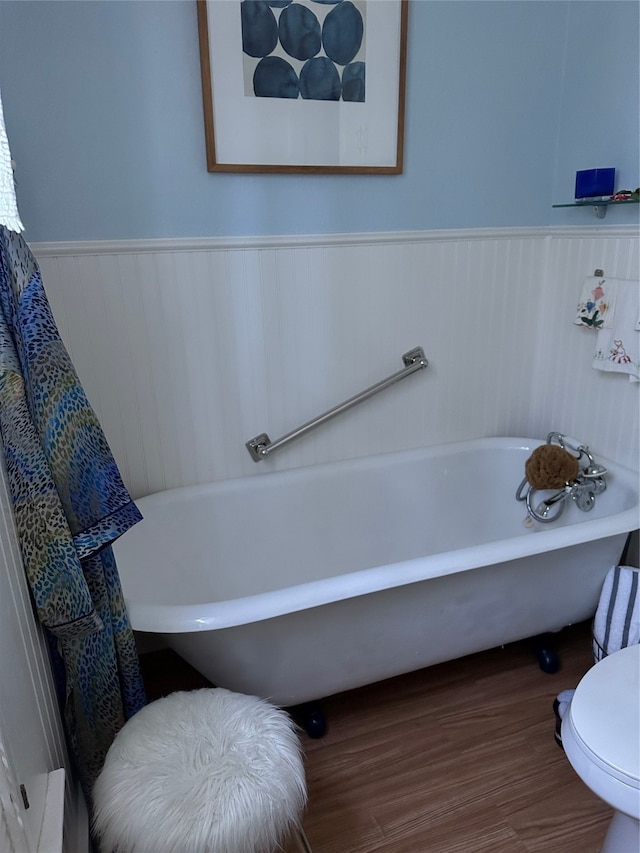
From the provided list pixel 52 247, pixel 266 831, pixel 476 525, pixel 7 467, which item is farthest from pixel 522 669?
pixel 52 247

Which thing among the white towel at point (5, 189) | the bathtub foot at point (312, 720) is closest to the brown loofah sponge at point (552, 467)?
the bathtub foot at point (312, 720)

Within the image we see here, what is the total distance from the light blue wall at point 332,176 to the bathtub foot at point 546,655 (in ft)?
4.43

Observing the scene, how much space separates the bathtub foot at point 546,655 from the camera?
6.28ft

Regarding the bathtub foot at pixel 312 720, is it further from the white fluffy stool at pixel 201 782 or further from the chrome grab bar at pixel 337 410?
the chrome grab bar at pixel 337 410

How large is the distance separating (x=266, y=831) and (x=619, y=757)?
658 millimetres

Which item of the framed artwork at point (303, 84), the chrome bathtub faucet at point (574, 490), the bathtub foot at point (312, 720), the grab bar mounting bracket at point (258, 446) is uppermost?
the framed artwork at point (303, 84)

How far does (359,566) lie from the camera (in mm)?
2154

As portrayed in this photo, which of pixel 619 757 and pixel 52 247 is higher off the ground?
pixel 52 247

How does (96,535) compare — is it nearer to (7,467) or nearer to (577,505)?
(7,467)

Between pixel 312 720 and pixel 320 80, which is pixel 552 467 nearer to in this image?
pixel 312 720

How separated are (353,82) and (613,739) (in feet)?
6.00

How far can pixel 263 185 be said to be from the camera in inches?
73.3

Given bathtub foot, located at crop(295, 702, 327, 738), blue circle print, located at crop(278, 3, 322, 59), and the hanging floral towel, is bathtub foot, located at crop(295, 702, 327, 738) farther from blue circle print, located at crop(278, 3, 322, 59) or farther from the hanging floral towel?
blue circle print, located at crop(278, 3, 322, 59)

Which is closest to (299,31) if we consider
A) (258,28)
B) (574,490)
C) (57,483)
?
(258,28)
